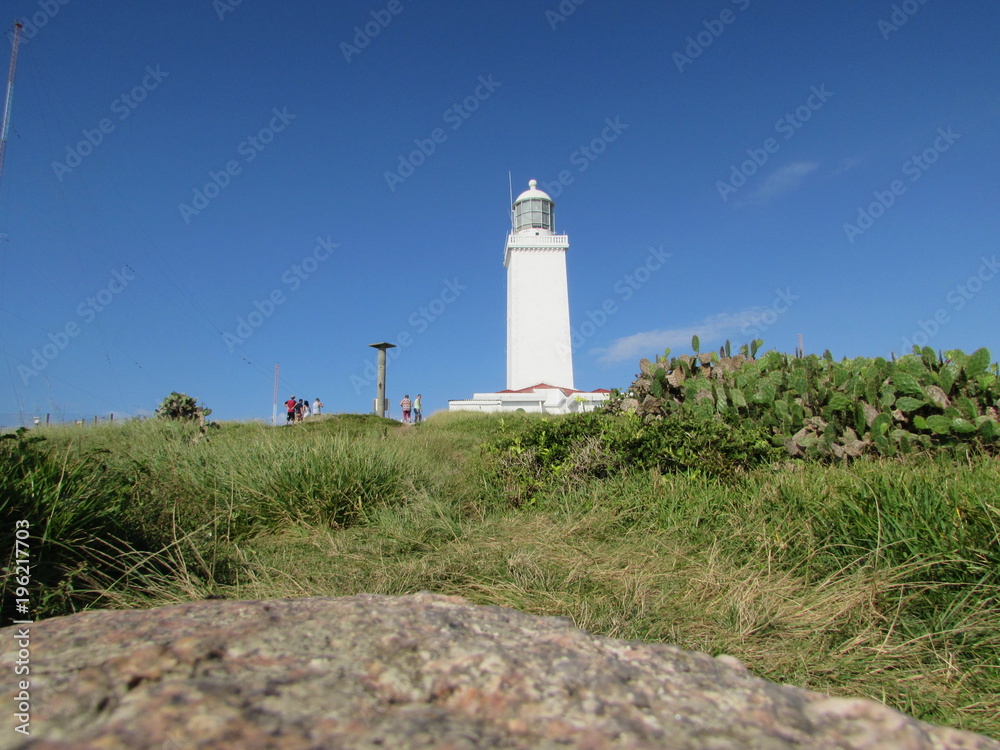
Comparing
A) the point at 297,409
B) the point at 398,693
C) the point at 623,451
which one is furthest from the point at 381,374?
the point at 398,693

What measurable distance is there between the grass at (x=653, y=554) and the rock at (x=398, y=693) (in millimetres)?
1624

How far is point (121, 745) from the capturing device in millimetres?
780

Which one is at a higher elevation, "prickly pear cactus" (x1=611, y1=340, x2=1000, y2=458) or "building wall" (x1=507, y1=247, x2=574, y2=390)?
"building wall" (x1=507, y1=247, x2=574, y2=390)

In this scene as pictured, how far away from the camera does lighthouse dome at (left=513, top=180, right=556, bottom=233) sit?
33.6m

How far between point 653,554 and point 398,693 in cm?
303

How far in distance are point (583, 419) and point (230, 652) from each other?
5631 millimetres

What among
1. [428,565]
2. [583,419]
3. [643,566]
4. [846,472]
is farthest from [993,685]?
[583,419]

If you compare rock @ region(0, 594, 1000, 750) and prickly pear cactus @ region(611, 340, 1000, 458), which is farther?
prickly pear cactus @ region(611, 340, 1000, 458)

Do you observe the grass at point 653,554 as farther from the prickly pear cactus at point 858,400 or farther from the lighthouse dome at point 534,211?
the lighthouse dome at point 534,211

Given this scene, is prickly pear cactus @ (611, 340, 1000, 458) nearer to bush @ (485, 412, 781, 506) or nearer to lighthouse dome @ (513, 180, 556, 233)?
bush @ (485, 412, 781, 506)

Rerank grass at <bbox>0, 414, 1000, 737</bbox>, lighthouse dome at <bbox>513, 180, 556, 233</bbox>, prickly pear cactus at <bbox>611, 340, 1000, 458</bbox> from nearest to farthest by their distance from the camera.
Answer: grass at <bbox>0, 414, 1000, 737</bbox> → prickly pear cactus at <bbox>611, 340, 1000, 458</bbox> → lighthouse dome at <bbox>513, 180, 556, 233</bbox>

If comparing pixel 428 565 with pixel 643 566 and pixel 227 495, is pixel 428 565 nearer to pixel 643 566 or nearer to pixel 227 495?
pixel 643 566

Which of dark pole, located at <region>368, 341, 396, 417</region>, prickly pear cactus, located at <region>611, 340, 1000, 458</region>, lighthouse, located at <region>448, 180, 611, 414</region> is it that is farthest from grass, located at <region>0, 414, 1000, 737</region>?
lighthouse, located at <region>448, 180, 611, 414</region>

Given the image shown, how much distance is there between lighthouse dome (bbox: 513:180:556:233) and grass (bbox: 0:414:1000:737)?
29.7m
